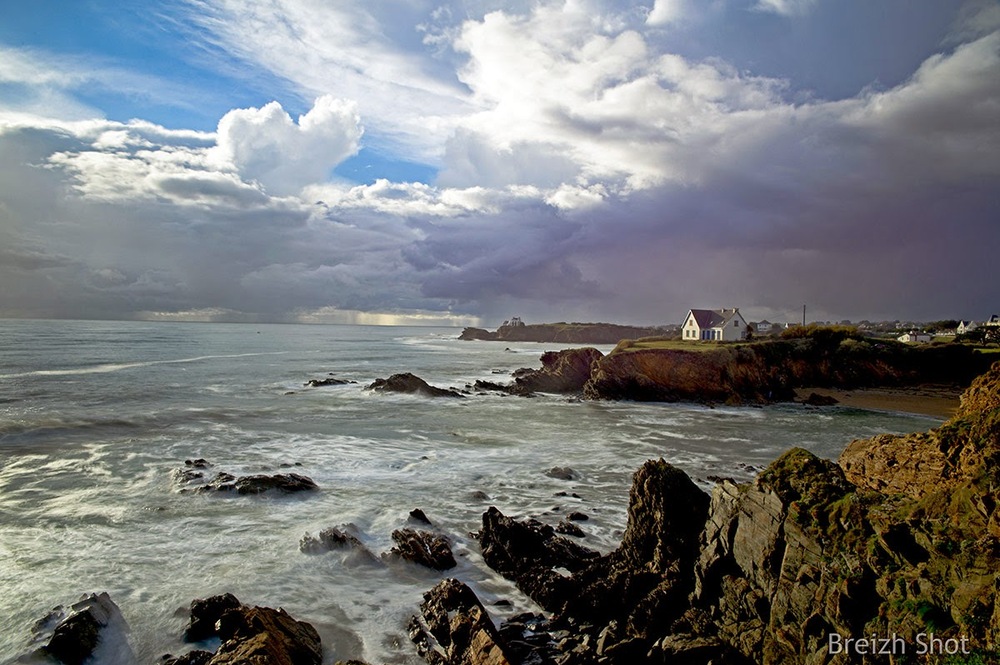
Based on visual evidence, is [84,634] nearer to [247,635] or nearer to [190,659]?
[190,659]

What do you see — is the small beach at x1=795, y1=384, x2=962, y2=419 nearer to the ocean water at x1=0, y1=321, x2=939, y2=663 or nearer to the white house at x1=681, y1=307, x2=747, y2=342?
the ocean water at x1=0, y1=321, x2=939, y2=663

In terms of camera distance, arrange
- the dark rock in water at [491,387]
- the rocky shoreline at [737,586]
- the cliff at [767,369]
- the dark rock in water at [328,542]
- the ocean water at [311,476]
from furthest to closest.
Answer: the dark rock in water at [491,387] < the cliff at [767,369] < the dark rock in water at [328,542] < the ocean water at [311,476] < the rocky shoreline at [737,586]

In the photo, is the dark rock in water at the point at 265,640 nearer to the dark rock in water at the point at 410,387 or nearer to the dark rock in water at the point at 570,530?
the dark rock in water at the point at 570,530

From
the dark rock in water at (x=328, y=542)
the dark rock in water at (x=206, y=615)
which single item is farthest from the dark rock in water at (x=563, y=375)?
the dark rock in water at (x=206, y=615)

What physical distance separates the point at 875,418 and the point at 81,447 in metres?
47.9

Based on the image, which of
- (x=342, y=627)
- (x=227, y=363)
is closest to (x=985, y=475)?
(x=342, y=627)

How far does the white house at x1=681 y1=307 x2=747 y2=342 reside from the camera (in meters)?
73.1

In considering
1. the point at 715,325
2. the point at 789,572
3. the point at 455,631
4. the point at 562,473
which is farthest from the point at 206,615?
the point at 715,325

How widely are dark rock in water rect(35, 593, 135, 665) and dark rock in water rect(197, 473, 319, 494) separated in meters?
7.26

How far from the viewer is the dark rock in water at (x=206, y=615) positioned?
342 inches

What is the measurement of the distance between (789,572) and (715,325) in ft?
249

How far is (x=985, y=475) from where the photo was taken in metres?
6.23

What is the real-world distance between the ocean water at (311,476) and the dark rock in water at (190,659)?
1.83 feet

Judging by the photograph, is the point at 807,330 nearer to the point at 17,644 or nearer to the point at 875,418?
the point at 875,418
